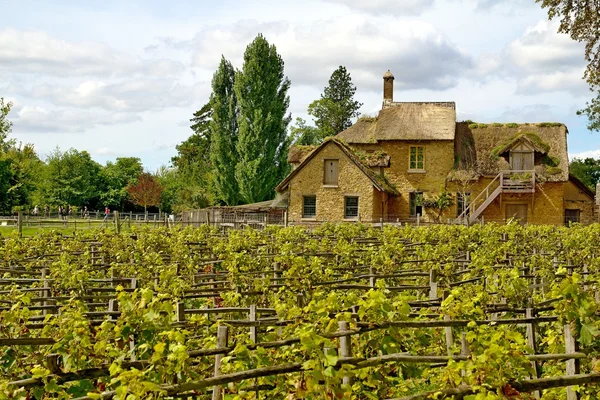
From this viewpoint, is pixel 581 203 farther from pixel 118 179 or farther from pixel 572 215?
pixel 118 179

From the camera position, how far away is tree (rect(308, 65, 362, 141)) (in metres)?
69.7

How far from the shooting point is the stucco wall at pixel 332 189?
3944cm

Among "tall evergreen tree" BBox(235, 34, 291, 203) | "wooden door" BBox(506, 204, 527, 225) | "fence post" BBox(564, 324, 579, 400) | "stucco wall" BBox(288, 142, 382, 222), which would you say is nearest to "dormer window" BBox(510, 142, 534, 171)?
"wooden door" BBox(506, 204, 527, 225)

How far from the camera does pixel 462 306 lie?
5781 mm

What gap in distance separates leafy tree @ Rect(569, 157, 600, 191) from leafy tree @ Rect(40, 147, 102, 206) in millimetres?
48583

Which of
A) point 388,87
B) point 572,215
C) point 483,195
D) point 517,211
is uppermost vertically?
point 388,87

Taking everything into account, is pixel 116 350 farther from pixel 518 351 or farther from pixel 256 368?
pixel 518 351

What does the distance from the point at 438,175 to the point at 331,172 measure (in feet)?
22.7

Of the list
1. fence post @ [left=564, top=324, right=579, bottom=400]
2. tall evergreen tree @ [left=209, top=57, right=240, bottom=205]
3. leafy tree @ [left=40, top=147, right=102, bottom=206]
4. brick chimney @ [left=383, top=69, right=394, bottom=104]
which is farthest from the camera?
leafy tree @ [left=40, top=147, right=102, bottom=206]

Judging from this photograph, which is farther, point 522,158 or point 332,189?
point 522,158

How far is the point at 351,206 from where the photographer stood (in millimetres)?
40000

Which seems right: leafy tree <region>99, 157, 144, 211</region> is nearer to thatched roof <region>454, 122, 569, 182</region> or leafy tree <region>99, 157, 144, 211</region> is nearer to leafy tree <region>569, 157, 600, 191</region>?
thatched roof <region>454, 122, 569, 182</region>

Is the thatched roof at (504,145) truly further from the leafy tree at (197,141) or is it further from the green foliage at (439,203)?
the leafy tree at (197,141)

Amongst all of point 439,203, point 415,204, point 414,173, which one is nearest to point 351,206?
point 415,204
